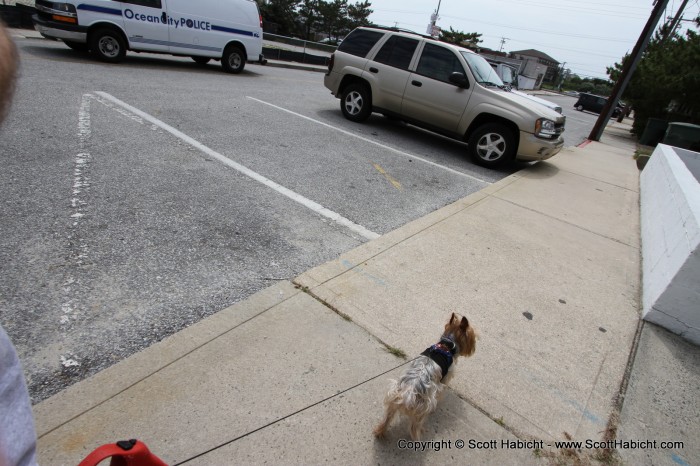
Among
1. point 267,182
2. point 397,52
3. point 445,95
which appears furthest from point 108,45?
point 445,95

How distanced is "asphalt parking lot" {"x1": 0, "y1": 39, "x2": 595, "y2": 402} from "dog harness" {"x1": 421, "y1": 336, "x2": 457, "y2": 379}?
1.43 meters

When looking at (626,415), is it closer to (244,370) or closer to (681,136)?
(244,370)

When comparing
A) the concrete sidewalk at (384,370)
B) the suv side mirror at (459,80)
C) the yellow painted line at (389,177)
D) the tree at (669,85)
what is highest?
the tree at (669,85)

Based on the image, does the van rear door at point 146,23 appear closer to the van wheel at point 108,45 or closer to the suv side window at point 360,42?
the van wheel at point 108,45

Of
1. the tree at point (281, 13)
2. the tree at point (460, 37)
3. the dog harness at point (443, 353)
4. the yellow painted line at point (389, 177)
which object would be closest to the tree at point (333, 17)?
the tree at point (281, 13)

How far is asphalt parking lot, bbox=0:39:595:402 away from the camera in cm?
240

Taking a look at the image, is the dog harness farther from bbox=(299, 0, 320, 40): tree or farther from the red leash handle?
bbox=(299, 0, 320, 40): tree

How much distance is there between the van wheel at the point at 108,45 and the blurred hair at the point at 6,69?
11149 millimetres

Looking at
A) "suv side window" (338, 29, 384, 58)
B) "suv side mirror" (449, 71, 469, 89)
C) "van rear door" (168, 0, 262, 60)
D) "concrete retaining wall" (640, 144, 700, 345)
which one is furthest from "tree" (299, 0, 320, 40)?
"concrete retaining wall" (640, 144, 700, 345)

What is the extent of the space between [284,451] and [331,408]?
34 cm

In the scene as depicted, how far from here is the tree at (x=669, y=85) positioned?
1550 cm

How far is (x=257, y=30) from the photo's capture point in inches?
483

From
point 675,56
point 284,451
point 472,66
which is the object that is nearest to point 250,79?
point 472,66

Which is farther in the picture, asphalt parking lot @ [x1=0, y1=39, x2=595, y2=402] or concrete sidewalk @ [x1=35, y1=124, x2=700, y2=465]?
asphalt parking lot @ [x1=0, y1=39, x2=595, y2=402]
